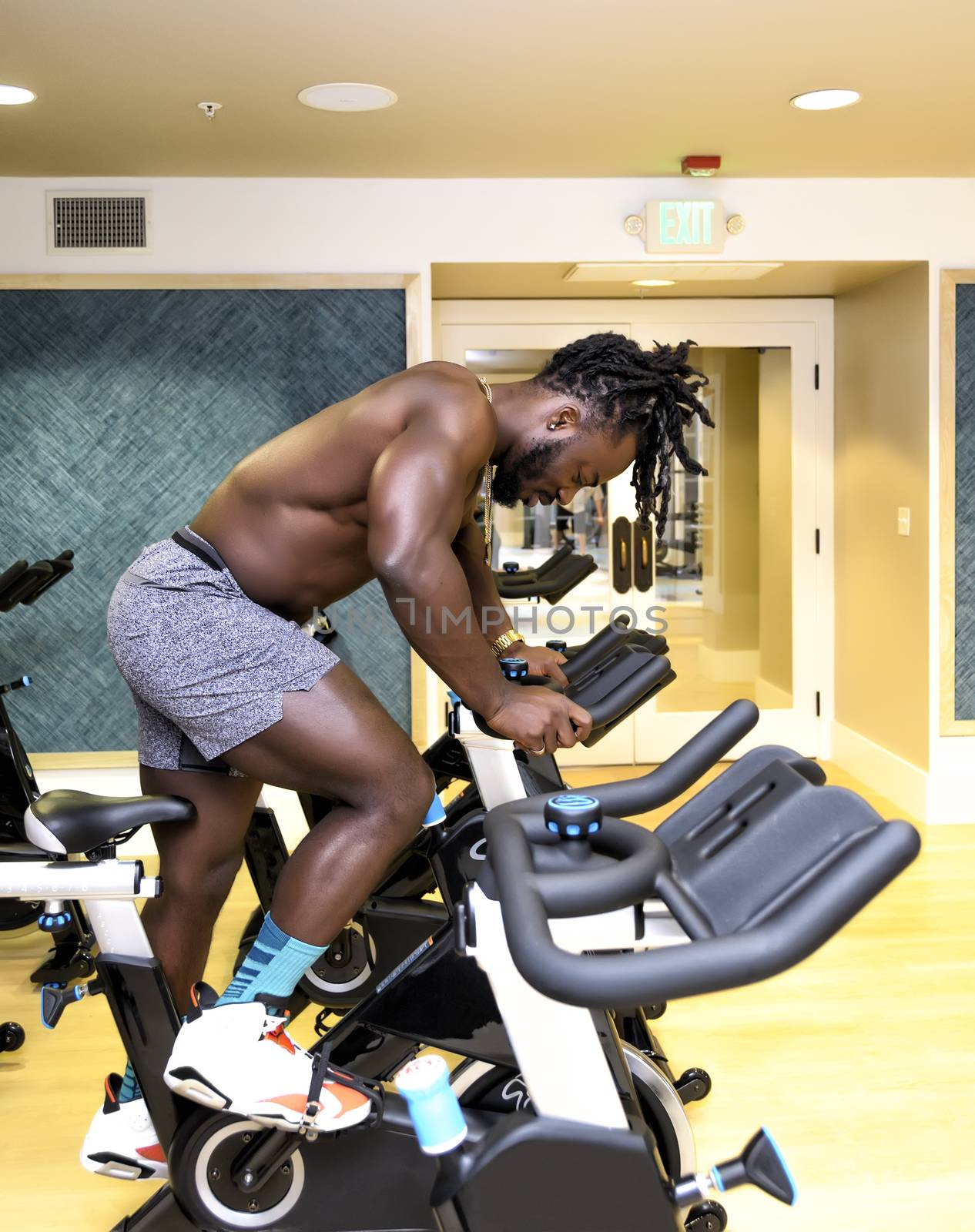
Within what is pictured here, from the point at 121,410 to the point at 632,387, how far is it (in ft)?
8.96

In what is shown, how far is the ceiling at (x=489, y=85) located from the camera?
262 centimetres

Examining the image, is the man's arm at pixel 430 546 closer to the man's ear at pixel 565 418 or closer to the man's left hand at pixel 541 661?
the man's ear at pixel 565 418

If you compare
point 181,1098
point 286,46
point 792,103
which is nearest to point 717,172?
point 792,103

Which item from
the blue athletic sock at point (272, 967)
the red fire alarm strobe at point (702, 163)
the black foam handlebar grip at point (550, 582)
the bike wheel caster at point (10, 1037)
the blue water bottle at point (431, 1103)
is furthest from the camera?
the red fire alarm strobe at point (702, 163)

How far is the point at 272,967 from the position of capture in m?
1.56

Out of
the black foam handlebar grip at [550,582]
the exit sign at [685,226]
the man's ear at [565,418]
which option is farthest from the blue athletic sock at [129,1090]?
the exit sign at [685,226]

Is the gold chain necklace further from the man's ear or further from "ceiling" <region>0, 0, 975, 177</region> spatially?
"ceiling" <region>0, 0, 975, 177</region>

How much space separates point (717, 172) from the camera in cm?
396

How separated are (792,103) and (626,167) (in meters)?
0.76

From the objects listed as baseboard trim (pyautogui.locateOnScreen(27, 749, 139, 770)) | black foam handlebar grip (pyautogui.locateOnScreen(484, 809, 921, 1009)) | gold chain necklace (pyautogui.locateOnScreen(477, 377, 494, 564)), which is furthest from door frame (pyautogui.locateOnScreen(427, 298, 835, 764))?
black foam handlebar grip (pyautogui.locateOnScreen(484, 809, 921, 1009))

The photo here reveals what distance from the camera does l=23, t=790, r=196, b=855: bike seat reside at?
150cm

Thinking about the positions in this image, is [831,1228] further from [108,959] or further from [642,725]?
[642,725]

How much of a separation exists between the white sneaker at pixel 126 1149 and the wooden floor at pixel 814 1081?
0.33 m

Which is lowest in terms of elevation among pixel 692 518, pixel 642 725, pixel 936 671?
pixel 642 725
